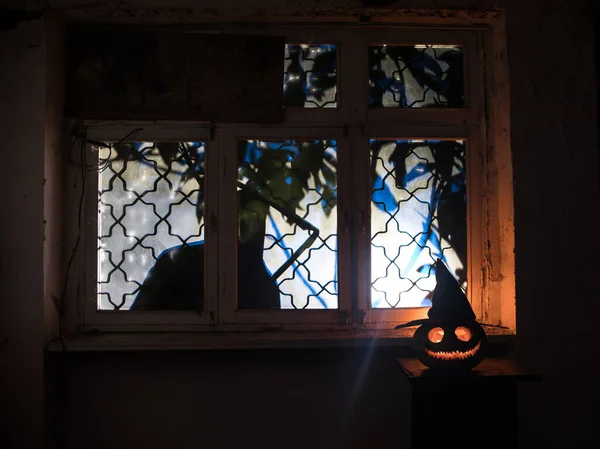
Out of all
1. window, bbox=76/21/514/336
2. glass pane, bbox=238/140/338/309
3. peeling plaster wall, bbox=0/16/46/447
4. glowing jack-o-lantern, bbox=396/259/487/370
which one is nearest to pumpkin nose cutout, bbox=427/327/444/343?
glowing jack-o-lantern, bbox=396/259/487/370

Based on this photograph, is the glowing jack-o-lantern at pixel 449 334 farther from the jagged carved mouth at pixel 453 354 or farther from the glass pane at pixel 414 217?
the glass pane at pixel 414 217

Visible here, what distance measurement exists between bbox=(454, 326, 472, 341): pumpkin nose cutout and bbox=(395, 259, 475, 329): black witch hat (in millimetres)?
48

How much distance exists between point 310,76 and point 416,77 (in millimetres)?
528

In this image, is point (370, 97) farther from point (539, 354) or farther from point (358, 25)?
point (539, 354)

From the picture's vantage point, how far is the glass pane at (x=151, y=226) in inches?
79.7

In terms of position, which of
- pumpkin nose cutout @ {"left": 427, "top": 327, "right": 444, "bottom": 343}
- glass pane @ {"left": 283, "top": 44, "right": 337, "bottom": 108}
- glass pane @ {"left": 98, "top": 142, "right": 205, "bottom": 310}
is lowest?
pumpkin nose cutout @ {"left": 427, "top": 327, "right": 444, "bottom": 343}


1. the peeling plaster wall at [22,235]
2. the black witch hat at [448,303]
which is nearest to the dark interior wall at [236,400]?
the peeling plaster wall at [22,235]

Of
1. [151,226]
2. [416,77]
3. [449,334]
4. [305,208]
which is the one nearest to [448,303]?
[449,334]

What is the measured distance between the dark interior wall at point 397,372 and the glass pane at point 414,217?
278 mm

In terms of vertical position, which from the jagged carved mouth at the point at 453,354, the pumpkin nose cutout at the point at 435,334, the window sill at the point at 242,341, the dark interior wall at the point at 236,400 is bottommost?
the dark interior wall at the point at 236,400

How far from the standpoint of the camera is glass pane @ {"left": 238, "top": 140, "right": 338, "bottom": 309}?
204 cm

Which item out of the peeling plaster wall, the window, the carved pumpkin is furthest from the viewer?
the window

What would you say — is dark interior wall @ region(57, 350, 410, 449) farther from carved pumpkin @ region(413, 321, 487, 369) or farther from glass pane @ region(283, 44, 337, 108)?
glass pane @ region(283, 44, 337, 108)

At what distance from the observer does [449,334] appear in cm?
152
